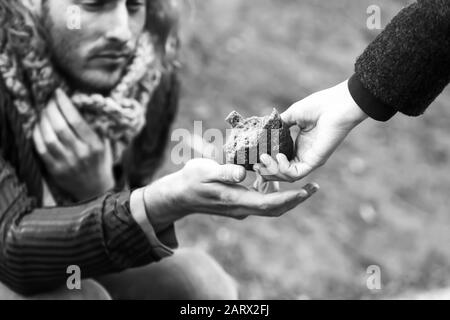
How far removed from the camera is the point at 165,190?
198 centimetres

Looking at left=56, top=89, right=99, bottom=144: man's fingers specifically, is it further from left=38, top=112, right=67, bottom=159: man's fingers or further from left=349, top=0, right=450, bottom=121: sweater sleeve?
left=349, top=0, right=450, bottom=121: sweater sleeve

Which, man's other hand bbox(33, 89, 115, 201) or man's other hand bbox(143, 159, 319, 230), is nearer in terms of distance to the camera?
man's other hand bbox(143, 159, 319, 230)

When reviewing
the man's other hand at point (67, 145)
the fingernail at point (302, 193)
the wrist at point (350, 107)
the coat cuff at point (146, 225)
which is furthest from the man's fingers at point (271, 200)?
the man's other hand at point (67, 145)

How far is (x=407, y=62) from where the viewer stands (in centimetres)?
184

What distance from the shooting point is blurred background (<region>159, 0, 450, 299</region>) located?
145 inches

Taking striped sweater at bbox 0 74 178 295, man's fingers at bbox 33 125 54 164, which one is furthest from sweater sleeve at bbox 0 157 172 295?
man's fingers at bbox 33 125 54 164

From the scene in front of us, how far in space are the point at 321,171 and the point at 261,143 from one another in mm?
2496

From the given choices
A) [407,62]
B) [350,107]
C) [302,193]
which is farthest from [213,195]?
[407,62]

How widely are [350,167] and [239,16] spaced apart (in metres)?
1.43

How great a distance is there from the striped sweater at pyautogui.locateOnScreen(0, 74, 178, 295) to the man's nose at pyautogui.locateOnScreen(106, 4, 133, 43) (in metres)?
0.32

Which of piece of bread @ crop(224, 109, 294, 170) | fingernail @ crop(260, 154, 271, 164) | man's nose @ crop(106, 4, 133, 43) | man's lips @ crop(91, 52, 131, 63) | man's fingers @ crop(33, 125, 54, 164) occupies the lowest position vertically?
fingernail @ crop(260, 154, 271, 164)

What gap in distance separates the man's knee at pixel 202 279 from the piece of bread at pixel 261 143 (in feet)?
2.19

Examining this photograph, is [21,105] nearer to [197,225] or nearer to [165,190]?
[165,190]
